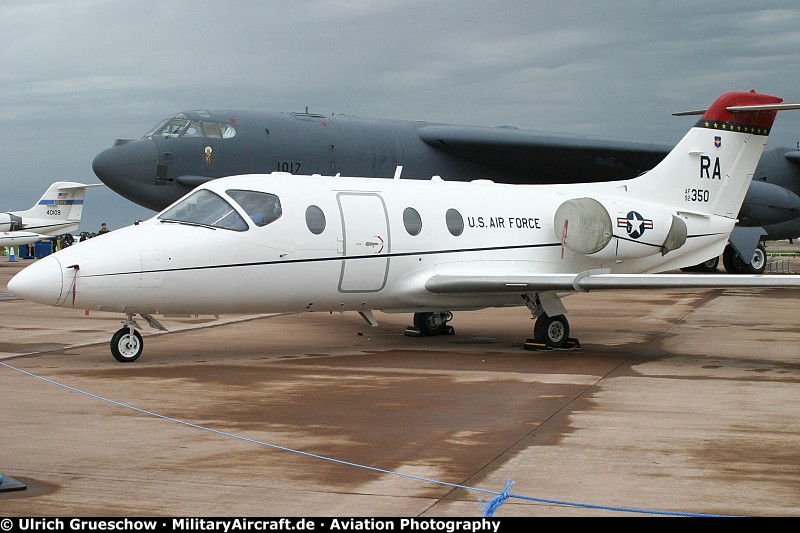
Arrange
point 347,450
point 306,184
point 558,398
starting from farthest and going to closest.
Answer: point 306,184, point 558,398, point 347,450

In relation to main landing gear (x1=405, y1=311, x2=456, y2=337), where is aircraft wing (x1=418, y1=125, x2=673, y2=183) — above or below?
above

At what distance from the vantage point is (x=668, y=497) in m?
5.96

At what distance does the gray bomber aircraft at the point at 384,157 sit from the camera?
75.2 ft

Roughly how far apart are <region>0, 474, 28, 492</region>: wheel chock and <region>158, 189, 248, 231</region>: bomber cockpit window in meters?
6.24

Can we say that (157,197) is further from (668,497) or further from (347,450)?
(668,497)

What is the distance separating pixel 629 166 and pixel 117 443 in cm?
2411

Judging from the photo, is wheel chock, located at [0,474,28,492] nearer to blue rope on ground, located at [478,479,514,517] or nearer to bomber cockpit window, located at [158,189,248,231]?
blue rope on ground, located at [478,479,514,517]

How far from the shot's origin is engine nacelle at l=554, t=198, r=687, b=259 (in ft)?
48.2

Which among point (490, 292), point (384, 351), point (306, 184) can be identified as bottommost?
point (384, 351)

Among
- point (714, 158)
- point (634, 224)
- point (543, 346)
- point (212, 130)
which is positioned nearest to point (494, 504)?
point (543, 346)

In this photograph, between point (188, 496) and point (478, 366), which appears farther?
point (478, 366)

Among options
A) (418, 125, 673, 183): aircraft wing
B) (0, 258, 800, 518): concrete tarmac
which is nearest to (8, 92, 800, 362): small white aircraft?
(0, 258, 800, 518): concrete tarmac

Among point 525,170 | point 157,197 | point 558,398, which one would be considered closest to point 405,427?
point 558,398

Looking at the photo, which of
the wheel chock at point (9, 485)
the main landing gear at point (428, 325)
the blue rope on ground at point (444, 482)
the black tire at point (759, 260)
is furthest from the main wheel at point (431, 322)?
the black tire at point (759, 260)
